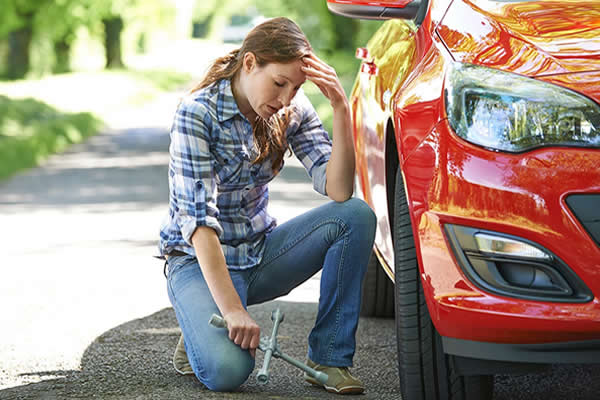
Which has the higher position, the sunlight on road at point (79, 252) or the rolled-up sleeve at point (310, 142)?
the rolled-up sleeve at point (310, 142)

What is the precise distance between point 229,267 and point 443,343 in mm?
1180

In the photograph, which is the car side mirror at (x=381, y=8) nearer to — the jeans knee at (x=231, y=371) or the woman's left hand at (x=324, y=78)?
the woman's left hand at (x=324, y=78)

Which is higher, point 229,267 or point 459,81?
point 459,81

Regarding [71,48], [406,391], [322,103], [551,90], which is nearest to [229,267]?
[406,391]

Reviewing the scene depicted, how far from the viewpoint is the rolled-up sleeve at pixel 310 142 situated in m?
3.83

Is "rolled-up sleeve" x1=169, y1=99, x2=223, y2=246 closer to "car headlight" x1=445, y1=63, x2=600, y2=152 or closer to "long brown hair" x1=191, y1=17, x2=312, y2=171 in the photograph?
"long brown hair" x1=191, y1=17, x2=312, y2=171

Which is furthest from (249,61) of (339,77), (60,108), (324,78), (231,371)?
(339,77)

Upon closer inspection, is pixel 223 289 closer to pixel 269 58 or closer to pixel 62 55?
pixel 269 58

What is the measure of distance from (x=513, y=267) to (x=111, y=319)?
2702 millimetres

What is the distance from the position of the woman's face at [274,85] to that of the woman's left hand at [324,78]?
24mm

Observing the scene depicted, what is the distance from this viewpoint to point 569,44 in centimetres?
271

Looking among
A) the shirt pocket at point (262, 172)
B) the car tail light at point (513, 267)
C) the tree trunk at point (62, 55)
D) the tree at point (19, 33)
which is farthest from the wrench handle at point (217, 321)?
the tree trunk at point (62, 55)

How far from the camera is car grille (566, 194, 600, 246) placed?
2484 millimetres

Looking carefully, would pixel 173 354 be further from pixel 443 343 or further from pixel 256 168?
pixel 443 343
